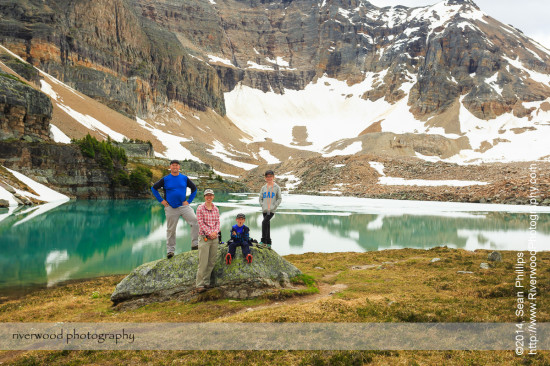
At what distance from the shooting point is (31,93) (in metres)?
66.4

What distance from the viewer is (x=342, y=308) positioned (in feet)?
28.7

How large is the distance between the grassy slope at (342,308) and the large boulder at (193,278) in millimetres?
477

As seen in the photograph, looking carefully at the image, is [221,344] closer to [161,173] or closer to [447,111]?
[161,173]

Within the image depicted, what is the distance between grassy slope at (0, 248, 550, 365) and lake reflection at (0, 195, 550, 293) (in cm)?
528

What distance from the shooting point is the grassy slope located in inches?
249

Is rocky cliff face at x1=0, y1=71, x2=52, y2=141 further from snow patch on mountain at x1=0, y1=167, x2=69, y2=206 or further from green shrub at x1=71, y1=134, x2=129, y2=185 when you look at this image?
snow patch on mountain at x1=0, y1=167, x2=69, y2=206

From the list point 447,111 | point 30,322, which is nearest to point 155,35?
point 447,111

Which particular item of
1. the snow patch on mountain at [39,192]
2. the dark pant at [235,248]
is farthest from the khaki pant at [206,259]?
the snow patch on mountain at [39,192]

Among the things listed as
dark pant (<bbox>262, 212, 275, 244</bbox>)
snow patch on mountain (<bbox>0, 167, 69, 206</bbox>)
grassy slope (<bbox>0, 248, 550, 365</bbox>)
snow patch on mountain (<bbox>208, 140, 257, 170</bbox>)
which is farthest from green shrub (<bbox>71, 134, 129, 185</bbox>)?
snow patch on mountain (<bbox>208, 140, 257, 170</bbox>)

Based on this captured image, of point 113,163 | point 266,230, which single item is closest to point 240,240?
point 266,230

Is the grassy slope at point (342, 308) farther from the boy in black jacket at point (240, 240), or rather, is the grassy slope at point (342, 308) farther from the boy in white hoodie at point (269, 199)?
the boy in white hoodie at point (269, 199)

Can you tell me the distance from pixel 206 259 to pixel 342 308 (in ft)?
13.4

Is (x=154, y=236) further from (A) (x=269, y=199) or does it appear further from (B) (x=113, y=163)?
(B) (x=113, y=163)

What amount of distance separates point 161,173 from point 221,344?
288 ft
